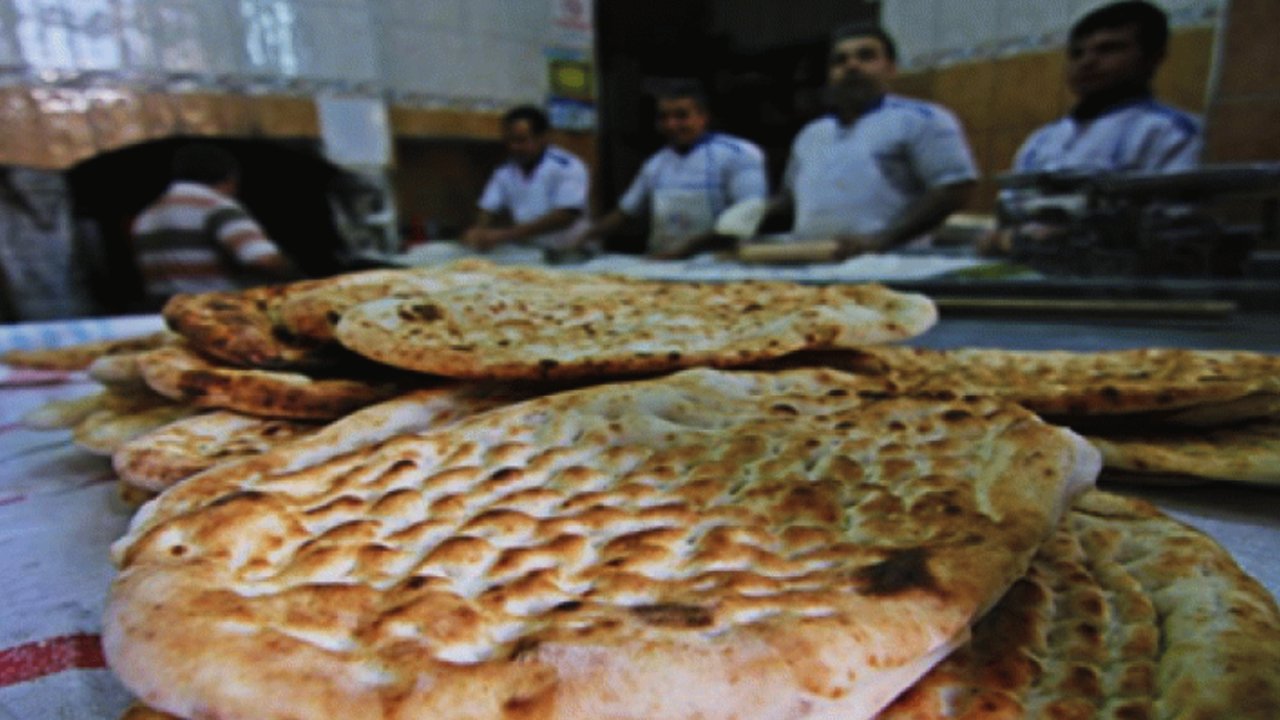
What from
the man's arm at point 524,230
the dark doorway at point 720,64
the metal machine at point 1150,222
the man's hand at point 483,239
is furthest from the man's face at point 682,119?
the metal machine at point 1150,222

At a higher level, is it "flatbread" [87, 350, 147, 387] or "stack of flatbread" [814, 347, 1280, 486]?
"flatbread" [87, 350, 147, 387]

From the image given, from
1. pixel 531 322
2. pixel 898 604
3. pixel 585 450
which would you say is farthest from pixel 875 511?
pixel 531 322

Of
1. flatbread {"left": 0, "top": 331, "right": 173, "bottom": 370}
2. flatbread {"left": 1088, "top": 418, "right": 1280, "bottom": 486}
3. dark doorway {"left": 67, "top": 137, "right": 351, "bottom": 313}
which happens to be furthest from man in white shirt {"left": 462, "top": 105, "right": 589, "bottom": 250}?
flatbread {"left": 1088, "top": 418, "right": 1280, "bottom": 486}

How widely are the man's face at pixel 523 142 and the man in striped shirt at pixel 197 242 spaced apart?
2.69 meters

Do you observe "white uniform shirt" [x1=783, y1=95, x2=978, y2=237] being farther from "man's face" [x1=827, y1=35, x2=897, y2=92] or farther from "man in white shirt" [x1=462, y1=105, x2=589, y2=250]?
"man in white shirt" [x1=462, y1=105, x2=589, y2=250]

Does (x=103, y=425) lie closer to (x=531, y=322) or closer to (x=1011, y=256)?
(x=531, y=322)

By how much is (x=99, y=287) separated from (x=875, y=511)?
566cm

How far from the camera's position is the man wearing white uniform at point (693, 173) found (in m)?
5.73

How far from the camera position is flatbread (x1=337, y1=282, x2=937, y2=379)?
117cm

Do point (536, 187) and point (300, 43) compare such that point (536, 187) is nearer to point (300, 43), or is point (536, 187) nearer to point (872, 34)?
point (300, 43)

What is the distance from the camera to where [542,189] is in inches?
273

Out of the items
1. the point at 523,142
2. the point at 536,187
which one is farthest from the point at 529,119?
the point at 536,187

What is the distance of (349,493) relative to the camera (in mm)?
870

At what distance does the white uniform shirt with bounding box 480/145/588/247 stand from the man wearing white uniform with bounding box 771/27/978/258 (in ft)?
7.37
